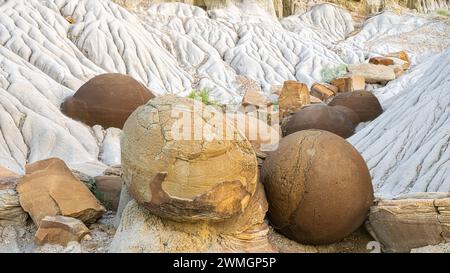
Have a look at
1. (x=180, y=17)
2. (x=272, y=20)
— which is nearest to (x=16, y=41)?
(x=180, y=17)

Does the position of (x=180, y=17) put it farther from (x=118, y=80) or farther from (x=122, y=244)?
(x=122, y=244)

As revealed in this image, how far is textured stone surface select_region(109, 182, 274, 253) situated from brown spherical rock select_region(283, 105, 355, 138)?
673cm

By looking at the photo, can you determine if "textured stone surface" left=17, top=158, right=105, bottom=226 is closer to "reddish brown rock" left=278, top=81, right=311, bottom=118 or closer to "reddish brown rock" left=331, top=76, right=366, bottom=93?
"reddish brown rock" left=278, top=81, right=311, bottom=118

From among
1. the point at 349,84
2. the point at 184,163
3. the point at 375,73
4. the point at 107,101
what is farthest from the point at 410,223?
the point at 375,73

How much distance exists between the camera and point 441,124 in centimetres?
818

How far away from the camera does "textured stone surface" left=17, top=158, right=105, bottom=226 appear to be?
5000mm

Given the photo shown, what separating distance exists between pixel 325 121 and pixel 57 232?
7850 mm

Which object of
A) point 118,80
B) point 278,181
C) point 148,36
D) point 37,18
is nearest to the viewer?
point 278,181

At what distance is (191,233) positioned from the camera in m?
4.30

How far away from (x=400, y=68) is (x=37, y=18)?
16.2 metres

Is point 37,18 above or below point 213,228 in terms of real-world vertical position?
below

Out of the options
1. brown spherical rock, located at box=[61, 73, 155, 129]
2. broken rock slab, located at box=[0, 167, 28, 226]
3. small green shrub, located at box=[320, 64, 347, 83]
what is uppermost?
broken rock slab, located at box=[0, 167, 28, 226]

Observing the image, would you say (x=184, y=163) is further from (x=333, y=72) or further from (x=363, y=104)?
(x=333, y=72)

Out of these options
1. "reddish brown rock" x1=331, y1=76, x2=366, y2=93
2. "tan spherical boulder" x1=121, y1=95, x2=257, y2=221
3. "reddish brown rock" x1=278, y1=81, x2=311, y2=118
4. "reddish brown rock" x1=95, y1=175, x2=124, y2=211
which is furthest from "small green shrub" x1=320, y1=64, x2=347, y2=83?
"tan spherical boulder" x1=121, y1=95, x2=257, y2=221
